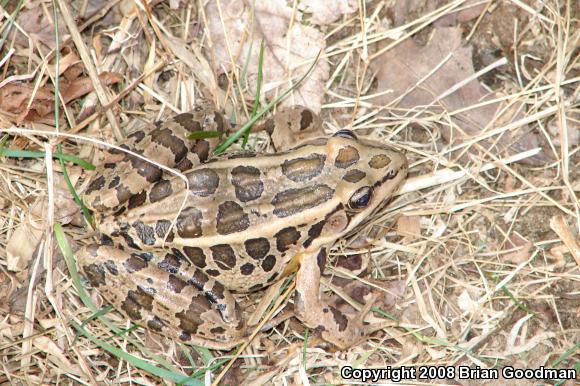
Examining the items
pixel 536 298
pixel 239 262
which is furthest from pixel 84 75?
pixel 536 298

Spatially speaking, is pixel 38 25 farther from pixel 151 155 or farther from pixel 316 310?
pixel 316 310

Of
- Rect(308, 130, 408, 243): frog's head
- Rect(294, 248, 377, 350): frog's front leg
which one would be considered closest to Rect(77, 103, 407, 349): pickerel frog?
Rect(308, 130, 408, 243): frog's head

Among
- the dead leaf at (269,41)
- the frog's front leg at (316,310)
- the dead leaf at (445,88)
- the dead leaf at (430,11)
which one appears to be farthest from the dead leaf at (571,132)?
the frog's front leg at (316,310)

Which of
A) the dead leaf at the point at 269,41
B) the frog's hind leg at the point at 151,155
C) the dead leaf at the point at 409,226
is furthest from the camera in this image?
the dead leaf at the point at 269,41

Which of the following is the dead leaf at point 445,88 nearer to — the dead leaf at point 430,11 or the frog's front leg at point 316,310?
the dead leaf at point 430,11

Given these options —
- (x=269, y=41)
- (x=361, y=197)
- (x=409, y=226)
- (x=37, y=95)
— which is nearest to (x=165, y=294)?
(x=361, y=197)
